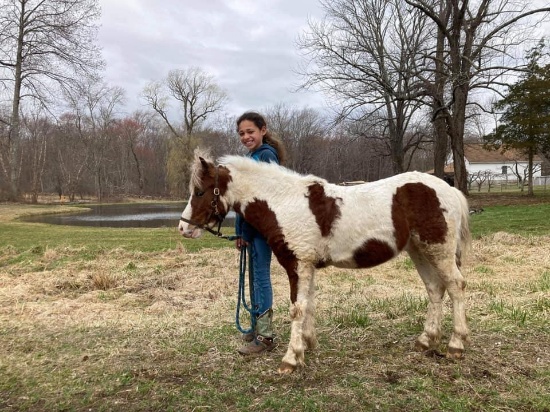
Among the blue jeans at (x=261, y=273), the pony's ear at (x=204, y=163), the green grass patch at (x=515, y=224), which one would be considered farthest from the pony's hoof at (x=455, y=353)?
the green grass patch at (x=515, y=224)

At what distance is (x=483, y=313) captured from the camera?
4.79 metres

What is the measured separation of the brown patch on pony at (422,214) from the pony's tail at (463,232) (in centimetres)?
31

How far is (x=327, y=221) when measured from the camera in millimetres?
3596

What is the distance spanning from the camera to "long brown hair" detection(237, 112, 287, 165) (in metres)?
4.13

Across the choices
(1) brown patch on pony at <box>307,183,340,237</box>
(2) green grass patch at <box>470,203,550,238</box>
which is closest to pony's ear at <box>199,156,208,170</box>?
(1) brown patch on pony at <box>307,183,340,237</box>

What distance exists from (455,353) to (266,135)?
284 cm

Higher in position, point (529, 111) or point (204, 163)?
point (529, 111)

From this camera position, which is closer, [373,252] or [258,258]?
[373,252]

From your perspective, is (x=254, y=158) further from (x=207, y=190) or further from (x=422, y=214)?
(x=422, y=214)

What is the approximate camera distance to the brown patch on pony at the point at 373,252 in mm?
3578

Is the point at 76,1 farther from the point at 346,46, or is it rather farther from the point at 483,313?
the point at 483,313

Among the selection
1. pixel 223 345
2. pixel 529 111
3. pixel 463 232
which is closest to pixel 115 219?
pixel 223 345

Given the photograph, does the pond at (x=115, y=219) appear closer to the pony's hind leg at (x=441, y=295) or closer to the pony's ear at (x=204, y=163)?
the pony's ear at (x=204, y=163)

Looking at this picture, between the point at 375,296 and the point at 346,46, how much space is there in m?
20.7
